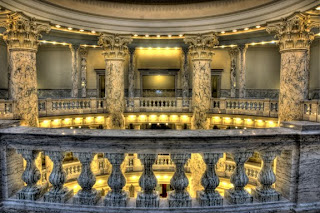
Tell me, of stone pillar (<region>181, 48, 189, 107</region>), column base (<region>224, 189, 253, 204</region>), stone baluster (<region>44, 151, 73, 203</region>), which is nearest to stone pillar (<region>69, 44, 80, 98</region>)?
stone pillar (<region>181, 48, 189, 107</region>)

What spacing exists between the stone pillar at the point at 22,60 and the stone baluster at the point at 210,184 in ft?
32.0

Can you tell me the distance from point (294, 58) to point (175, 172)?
382 inches

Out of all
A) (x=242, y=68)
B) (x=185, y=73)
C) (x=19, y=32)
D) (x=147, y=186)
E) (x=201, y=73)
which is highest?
(x=19, y=32)

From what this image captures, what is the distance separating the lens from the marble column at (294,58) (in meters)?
9.92

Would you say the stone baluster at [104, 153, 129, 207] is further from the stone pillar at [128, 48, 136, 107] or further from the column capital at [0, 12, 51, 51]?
the stone pillar at [128, 48, 136, 107]

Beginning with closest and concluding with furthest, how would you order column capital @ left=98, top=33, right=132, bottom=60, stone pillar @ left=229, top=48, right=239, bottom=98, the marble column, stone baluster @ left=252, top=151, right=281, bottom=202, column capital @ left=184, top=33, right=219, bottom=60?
stone baluster @ left=252, top=151, right=281, bottom=202 → the marble column → column capital @ left=184, top=33, right=219, bottom=60 → column capital @ left=98, top=33, right=132, bottom=60 → stone pillar @ left=229, top=48, right=239, bottom=98

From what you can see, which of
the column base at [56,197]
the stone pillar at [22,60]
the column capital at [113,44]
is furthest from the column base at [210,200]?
the column capital at [113,44]

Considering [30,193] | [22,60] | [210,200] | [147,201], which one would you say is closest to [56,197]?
[30,193]

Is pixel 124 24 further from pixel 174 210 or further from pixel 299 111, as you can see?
pixel 174 210

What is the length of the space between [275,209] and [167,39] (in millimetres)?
14916

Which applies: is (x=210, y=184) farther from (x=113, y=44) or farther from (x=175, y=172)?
(x=113, y=44)

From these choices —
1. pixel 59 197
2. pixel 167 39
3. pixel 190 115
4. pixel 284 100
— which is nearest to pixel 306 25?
pixel 284 100

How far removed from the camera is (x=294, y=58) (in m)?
10.2

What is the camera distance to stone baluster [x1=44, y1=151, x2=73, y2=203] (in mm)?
2561
